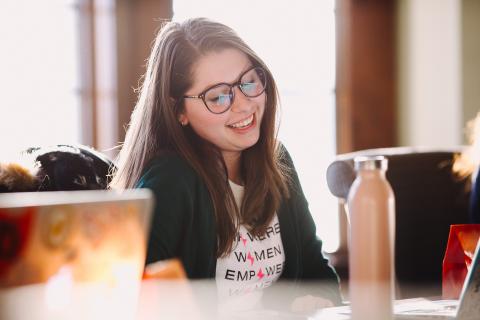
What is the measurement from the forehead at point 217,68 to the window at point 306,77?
164cm

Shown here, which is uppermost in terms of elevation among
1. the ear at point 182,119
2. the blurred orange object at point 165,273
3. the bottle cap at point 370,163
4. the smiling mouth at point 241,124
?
the ear at point 182,119

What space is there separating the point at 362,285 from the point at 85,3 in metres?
2.15

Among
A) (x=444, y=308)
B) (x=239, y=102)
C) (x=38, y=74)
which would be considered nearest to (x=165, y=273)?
(x=444, y=308)

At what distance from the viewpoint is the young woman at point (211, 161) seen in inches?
52.0

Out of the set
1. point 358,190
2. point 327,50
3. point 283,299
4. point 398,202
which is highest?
point 327,50

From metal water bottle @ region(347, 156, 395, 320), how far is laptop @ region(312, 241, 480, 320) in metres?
0.13

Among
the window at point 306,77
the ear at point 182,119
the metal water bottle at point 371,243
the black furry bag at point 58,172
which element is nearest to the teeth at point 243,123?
the ear at point 182,119

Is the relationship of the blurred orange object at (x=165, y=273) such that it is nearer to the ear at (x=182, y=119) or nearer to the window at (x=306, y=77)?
the ear at (x=182, y=119)

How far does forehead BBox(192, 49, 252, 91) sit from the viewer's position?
1373mm

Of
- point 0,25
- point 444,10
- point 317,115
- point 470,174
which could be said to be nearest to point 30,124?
point 0,25

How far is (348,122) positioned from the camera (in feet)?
10.4

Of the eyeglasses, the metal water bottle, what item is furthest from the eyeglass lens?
the metal water bottle

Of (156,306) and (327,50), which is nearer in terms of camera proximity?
(156,306)

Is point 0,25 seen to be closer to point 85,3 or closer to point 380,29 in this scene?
point 85,3
